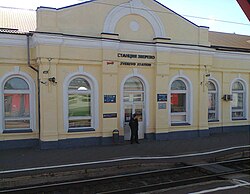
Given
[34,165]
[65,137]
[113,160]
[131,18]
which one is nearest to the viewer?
[34,165]

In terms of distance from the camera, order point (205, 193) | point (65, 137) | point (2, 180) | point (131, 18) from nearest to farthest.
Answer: point (205, 193) < point (2, 180) < point (65, 137) < point (131, 18)

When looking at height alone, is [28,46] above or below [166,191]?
above

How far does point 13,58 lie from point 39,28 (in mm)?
1849

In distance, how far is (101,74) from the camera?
12.8 meters

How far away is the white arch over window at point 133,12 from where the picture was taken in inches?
509

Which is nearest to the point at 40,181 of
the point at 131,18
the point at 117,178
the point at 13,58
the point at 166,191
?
the point at 117,178

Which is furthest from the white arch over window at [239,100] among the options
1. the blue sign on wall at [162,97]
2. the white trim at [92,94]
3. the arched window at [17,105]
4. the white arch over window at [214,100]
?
the arched window at [17,105]

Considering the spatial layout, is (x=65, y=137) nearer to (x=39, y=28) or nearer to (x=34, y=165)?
(x=34, y=165)

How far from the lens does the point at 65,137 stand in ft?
40.1

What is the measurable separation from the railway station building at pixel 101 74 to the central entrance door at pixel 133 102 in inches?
2.1

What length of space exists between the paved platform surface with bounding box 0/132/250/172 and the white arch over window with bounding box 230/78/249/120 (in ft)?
11.1

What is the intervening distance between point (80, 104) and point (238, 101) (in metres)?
10.9

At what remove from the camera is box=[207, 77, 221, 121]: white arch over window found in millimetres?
16375

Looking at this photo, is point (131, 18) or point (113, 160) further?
point (131, 18)
